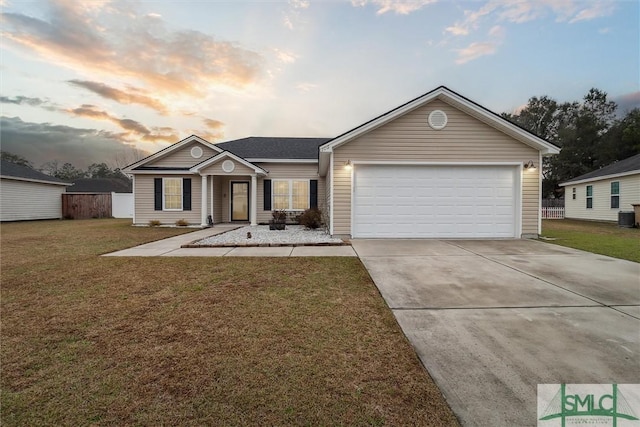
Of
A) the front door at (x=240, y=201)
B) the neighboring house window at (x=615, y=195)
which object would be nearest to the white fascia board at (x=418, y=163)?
the front door at (x=240, y=201)

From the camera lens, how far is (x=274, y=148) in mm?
16656

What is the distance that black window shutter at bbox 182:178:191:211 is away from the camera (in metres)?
14.9

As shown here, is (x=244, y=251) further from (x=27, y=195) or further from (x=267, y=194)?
(x=27, y=195)

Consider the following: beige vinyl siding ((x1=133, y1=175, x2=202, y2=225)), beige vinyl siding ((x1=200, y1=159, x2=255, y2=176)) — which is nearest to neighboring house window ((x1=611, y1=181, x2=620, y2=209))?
beige vinyl siding ((x1=200, y1=159, x2=255, y2=176))

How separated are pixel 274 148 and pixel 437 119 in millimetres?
9753

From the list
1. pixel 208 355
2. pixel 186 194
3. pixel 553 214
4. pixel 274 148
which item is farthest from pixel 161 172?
pixel 553 214

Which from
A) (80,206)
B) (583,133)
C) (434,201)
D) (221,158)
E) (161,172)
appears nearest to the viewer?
(434,201)

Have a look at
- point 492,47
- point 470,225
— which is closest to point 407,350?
point 470,225

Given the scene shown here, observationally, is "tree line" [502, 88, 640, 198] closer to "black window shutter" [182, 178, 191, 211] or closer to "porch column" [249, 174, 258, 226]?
"porch column" [249, 174, 258, 226]

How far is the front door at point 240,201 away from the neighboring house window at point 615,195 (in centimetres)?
2188

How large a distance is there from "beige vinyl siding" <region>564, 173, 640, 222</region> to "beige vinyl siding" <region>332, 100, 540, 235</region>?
12.0 metres

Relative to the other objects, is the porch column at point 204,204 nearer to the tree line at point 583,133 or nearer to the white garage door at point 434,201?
the white garage door at point 434,201

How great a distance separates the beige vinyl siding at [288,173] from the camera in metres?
15.2

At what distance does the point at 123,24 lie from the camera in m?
11.2
